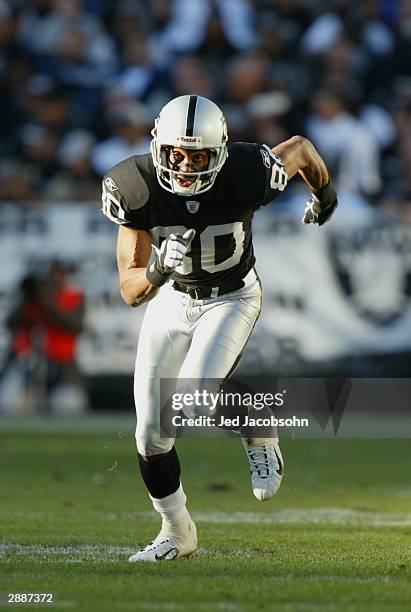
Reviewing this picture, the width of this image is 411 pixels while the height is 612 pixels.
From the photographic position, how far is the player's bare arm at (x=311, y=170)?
5.05m

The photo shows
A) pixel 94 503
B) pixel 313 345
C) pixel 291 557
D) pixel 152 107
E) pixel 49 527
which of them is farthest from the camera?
pixel 152 107

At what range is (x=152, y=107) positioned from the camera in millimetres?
11469

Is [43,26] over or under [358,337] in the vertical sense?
over

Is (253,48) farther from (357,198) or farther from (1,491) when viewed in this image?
(1,491)

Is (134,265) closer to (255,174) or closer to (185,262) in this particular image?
(185,262)

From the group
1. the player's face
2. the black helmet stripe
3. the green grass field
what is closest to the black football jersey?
the player's face

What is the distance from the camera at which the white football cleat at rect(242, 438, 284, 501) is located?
4840mm

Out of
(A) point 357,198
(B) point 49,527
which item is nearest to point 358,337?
(A) point 357,198

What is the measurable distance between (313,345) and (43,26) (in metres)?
3.95

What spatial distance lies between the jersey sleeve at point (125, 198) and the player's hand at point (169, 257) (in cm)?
32

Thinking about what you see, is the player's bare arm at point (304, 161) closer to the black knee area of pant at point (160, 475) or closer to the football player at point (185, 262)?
the football player at point (185, 262)

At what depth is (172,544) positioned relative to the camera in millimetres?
4656

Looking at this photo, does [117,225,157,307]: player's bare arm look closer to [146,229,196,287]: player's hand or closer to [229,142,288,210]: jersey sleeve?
[146,229,196,287]: player's hand

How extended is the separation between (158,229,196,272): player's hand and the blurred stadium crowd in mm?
6636
